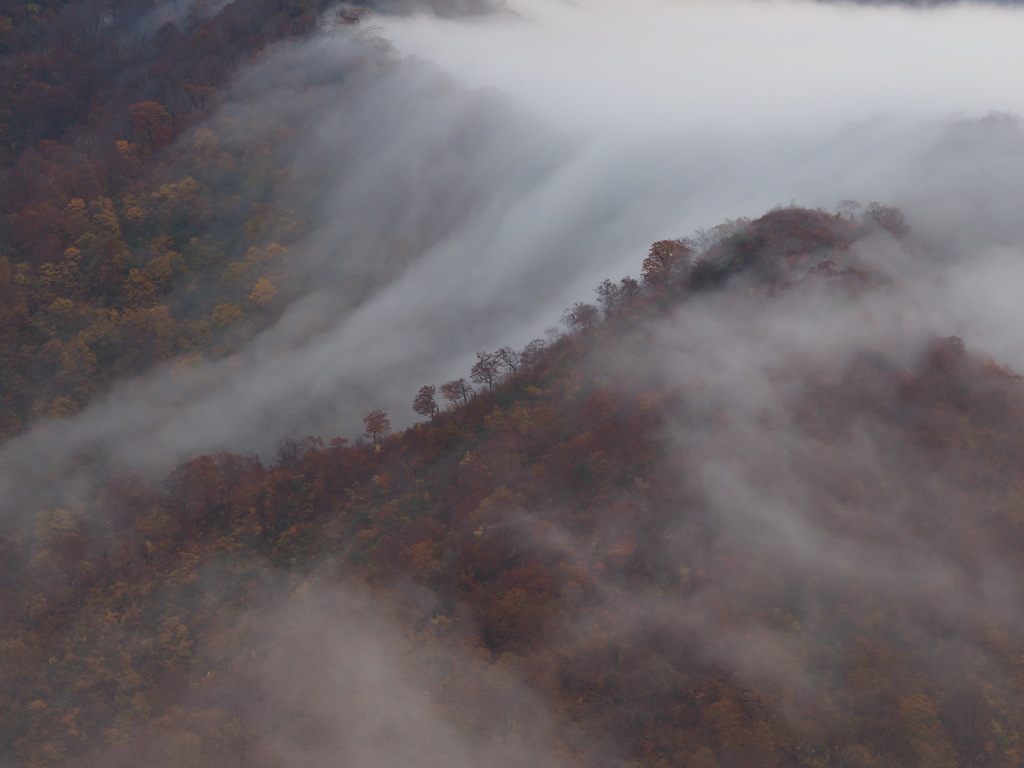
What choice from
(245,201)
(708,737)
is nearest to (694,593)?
(708,737)

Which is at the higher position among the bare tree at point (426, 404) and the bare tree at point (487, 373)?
the bare tree at point (487, 373)

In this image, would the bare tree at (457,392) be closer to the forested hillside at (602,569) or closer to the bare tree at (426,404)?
the forested hillside at (602,569)

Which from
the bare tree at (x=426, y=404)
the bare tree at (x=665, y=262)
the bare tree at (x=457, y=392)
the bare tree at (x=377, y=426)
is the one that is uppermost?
the bare tree at (x=665, y=262)

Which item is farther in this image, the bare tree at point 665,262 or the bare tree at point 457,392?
the bare tree at point 665,262

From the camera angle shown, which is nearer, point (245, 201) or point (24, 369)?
point (24, 369)

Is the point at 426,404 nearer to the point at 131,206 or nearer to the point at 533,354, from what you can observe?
the point at 533,354

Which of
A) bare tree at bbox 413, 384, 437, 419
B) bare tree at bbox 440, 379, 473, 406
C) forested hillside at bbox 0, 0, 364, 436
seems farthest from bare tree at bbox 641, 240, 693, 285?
forested hillside at bbox 0, 0, 364, 436

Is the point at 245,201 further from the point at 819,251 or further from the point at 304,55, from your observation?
the point at 819,251

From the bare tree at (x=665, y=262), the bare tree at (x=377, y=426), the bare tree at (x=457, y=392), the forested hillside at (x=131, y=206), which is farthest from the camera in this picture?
the forested hillside at (x=131, y=206)

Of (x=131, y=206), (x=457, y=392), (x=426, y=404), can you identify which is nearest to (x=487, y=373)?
(x=457, y=392)

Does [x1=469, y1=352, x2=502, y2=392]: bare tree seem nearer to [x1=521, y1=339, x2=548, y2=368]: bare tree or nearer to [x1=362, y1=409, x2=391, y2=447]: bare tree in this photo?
[x1=521, y1=339, x2=548, y2=368]: bare tree

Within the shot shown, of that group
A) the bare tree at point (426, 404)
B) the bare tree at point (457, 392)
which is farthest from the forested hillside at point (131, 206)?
the bare tree at point (457, 392)
